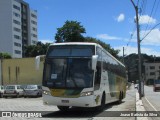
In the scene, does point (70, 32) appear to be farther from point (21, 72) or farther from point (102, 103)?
point (102, 103)

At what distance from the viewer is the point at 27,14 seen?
529 feet

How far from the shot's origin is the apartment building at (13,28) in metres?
141

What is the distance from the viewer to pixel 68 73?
19.9m

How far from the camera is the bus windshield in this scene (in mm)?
19781

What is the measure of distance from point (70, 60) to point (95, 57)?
4.65 ft

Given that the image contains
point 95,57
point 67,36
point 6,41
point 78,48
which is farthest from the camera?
point 6,41

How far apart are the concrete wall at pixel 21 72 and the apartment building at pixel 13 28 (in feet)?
259

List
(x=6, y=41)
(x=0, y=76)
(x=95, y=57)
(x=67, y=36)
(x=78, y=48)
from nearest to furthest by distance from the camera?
(x=95, y=57) < (x=78, y=48) < (x=0, y=76) < (x=67, y=36) < (x=6, y=41)

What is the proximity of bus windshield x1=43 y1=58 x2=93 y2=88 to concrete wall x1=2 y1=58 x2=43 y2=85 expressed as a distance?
4026cm

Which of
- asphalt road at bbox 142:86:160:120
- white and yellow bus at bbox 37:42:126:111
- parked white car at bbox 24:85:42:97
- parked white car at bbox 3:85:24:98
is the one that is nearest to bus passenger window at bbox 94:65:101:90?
white and yellow bus at bbox 37:42:126:111

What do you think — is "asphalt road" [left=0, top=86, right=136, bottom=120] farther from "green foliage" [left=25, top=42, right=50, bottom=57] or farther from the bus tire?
"green foliage" [left=25, top=42, right=50, bottom=57]

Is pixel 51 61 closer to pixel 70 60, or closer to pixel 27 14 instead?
pixel 70 60

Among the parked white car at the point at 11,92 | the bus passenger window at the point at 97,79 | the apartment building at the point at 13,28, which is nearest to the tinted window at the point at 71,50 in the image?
the bus passenger window at the point at 97,79

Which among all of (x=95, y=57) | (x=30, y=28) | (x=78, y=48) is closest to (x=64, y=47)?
(x=78, y=48)
